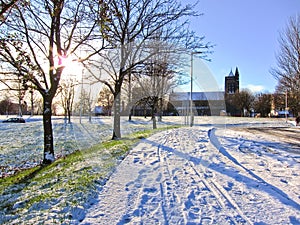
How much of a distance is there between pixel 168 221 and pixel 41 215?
1943mm

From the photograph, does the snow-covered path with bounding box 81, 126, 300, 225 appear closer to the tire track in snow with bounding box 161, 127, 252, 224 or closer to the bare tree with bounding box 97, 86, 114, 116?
the tire track in snow with bounding box 161, 127, 252, 224

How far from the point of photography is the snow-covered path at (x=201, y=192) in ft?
11.1

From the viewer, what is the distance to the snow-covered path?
337cm

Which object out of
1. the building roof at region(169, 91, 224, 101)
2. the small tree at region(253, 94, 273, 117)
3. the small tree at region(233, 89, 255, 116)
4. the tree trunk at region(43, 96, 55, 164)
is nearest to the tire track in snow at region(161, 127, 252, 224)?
the tree trunk at region(43, 96, 55, 164)

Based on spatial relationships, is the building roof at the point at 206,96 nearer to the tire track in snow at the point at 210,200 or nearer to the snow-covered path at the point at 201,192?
the snow-covered path at the point at 201,192

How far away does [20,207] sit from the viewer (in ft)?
13.7

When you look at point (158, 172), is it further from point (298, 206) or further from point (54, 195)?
point (298, 206)

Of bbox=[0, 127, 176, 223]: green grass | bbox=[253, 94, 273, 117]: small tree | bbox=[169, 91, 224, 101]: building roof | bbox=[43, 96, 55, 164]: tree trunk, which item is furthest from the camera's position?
bbox=[253, 94, 273, 117]: small tree

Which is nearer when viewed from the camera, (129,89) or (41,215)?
(41,215)

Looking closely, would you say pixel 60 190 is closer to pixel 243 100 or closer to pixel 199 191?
pixel 199 191

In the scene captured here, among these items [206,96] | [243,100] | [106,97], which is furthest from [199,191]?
[243,100]

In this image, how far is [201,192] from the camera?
14.0 ft

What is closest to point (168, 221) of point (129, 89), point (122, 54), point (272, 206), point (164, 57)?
point (272, 206)

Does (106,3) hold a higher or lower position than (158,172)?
higher
